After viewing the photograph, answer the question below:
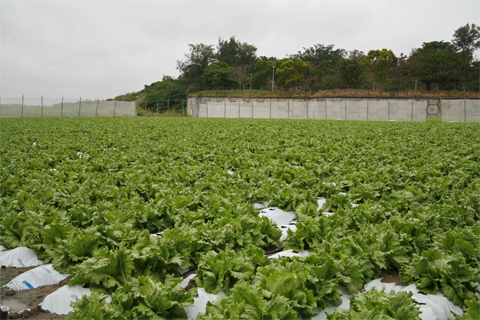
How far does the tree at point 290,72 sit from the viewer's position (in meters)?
57.6

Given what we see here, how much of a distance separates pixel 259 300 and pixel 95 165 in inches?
215

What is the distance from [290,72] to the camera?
58.1 m

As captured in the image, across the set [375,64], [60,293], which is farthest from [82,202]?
[375,64]

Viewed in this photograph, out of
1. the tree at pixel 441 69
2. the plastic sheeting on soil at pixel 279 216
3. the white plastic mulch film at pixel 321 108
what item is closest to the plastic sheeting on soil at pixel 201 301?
the plastic sheeting on soil at pixel 279 216

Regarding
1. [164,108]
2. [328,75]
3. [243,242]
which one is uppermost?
[328,75]

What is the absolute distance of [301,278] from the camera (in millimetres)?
2291

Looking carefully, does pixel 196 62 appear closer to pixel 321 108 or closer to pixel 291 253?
pixel 321 108

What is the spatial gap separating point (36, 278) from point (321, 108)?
42.0 meters

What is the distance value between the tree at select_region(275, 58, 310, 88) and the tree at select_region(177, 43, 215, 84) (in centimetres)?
1700

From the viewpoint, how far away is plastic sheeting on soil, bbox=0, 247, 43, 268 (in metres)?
2.94

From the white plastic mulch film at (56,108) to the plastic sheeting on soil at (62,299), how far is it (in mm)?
40068

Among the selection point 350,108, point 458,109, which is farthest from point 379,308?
point 458,109

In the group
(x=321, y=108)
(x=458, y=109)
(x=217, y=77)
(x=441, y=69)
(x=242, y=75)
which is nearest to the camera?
(x=458, y=109)

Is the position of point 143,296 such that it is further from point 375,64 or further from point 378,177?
point 375,64
